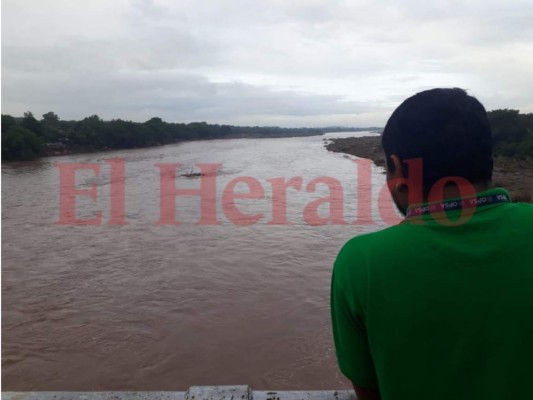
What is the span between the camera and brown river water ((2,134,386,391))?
4.68 m

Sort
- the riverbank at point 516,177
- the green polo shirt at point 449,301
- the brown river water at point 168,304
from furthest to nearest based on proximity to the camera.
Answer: the riverbank at point 516,177, the brown river water at point 168,304, the green polo shirt at point 449,301

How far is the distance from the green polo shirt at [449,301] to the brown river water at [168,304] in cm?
387

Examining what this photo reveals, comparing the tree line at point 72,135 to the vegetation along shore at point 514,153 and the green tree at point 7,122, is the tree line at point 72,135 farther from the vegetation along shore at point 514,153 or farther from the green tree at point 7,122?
the vegetation along shore at point 514,153

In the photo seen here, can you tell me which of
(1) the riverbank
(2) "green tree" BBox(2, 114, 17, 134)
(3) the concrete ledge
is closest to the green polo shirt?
(3) the concrete ledge

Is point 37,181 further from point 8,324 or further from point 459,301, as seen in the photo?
point 459,301

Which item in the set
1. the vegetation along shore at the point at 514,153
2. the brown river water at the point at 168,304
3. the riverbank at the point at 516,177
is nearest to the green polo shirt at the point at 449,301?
the brown river water at the point at 168,304

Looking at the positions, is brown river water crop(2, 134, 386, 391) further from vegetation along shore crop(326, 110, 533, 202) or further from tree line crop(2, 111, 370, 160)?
tree line crop(2, 111, 370, 160)

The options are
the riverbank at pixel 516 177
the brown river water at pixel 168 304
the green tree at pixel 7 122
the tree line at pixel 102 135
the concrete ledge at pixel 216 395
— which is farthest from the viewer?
the green tree at pixel 7 122

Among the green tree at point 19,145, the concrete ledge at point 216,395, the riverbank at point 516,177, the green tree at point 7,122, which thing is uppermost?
the green tree at point 7,122

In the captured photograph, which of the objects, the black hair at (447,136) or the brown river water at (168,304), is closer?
the black hair at (447,136)

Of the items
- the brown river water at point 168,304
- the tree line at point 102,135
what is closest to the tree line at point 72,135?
the tree line at point 102,135

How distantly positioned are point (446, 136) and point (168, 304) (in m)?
5.93

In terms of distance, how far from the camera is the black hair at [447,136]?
954mm

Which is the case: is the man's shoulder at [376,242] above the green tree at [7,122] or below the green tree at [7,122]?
below
